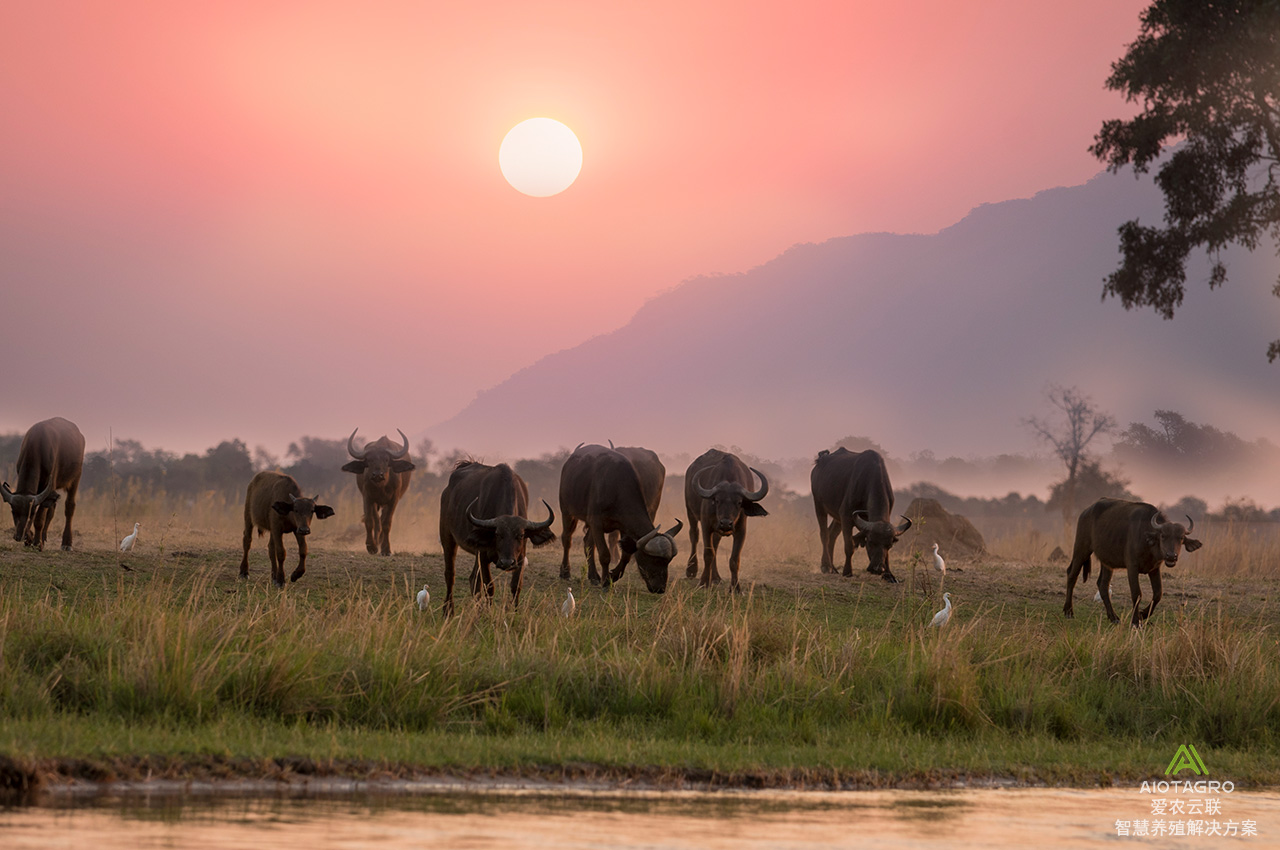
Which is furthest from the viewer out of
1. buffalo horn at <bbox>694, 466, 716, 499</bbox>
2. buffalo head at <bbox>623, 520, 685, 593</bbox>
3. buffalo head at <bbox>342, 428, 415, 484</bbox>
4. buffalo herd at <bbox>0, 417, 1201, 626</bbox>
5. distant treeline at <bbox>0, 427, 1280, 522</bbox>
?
distant treeline at <bbox>0, 427, 1280, 522</bbox>

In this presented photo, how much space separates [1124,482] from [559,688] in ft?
174

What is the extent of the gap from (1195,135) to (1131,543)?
56.6ft

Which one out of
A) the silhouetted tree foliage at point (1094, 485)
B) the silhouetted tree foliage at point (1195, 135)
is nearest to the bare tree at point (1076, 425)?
the silhouetted tree foliage at point (1094, 485)

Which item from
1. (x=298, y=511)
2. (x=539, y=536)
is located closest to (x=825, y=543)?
(x=539, y=536)

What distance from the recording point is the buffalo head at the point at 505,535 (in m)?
13.9

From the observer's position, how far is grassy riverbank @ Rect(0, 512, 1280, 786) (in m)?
8.44

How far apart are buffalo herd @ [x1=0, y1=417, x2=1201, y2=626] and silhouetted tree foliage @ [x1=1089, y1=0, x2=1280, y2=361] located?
514 inches

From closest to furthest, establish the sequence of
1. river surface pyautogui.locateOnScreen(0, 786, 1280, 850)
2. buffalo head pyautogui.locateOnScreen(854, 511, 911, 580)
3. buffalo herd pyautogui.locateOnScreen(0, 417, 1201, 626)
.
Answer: river surface pyautogui.locateOnScreen(0, 786, 1280, 850) < buffalo herd pyautogui.locateOnScreen(0, 417, 1201, 626) < buffalo head pyautogui.locateOnScreen(854, 511, 911, 580)

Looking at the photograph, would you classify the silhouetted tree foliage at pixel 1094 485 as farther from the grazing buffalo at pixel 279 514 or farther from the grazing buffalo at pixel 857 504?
the grazing buffalo at pixel 279 514

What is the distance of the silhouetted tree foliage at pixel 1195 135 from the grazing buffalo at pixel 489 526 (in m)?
19.6

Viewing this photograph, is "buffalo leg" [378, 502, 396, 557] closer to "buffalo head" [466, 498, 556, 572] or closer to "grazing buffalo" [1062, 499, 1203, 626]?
"buffalo head" [466, 498, 556, 572]

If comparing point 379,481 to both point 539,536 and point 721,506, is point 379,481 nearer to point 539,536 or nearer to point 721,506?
point 721,506

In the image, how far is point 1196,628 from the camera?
1312 cm

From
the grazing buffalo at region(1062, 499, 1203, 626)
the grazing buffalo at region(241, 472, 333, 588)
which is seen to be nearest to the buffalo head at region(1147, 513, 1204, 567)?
the grazing buffalo at region(1062, 499, 1203, 626)
